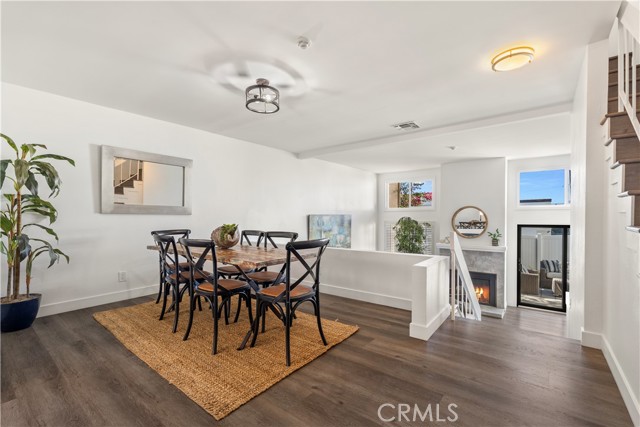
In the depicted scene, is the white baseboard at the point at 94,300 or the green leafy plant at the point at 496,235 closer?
the white baseboard at the point at 94,300

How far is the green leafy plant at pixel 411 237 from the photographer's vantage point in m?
7.38

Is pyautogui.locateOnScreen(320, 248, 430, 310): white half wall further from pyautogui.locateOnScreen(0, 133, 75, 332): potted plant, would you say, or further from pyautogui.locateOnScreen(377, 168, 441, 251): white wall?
pyautogui.locateOnScreen(377, 168, 441, 251): white wall

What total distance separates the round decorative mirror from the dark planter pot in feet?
23.3

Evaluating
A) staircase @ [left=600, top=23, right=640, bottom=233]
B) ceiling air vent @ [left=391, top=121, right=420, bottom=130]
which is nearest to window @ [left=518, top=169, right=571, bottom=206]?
ceiling air vent @ [left=391, top=121, right=420, bottom=130]

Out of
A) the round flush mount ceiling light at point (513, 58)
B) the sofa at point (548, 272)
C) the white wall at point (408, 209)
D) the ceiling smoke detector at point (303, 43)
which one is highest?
the ceiling smoke detector at point (303, 43)

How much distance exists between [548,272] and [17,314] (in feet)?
27.7

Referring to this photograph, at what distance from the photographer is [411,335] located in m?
2.69

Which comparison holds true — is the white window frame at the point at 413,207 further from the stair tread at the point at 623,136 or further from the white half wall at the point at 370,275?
the stair tread at the point at 623,136

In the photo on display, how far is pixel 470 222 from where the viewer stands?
658 centimetres

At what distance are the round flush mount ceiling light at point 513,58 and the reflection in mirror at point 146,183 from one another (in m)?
4.01

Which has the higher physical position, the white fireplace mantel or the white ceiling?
the white ceiling

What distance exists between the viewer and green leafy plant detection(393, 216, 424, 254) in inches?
291

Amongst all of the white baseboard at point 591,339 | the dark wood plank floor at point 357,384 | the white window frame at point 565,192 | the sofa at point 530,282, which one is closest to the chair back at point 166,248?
the dark wood plank floor at point 357,384

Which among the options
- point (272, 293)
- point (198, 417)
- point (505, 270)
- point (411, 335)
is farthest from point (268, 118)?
point (505, 270)
